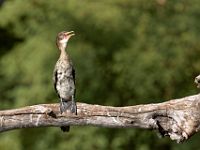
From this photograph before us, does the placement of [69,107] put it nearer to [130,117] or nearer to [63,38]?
[130,117]

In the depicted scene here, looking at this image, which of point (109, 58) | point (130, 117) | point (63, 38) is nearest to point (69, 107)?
point (130, 117)

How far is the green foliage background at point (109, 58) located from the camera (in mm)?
8422

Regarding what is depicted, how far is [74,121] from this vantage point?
4426 millimetres

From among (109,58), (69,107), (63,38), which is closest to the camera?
(69,107)

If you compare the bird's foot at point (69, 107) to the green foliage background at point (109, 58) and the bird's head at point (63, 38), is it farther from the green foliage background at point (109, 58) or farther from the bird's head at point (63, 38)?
the green foliage background at point (109, 58)

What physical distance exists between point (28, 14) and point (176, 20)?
5.42 ft

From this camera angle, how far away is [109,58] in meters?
8.69

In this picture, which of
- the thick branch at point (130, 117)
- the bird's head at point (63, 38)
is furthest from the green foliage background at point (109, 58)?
the thick branch at point (130, 117)

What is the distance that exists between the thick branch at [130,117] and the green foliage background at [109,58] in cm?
392

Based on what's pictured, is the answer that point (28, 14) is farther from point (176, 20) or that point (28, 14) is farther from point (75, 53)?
point (176, 20)

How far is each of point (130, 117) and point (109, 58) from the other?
4.29 m

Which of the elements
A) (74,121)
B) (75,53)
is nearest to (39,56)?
(75,53)

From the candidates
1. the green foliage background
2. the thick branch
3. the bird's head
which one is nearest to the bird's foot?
the thick branch

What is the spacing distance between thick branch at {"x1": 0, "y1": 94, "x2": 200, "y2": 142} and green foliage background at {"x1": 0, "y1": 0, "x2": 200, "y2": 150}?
3.92 m
